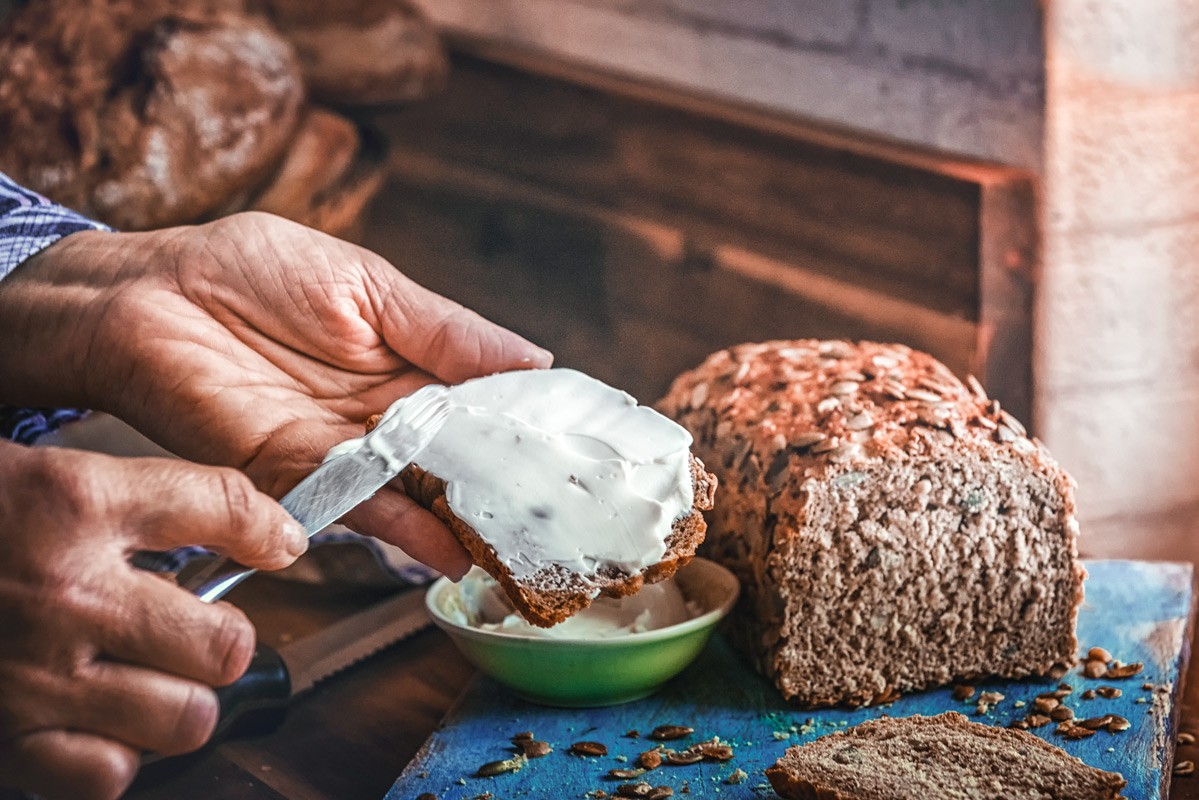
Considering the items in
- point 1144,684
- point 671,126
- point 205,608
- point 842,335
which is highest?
point 671,126

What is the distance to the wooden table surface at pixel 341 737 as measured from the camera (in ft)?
4.38

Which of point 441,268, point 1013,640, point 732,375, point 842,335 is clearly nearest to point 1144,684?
point 1013,640

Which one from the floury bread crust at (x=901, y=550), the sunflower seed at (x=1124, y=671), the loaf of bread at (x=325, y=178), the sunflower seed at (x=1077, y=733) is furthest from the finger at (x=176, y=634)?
the loaf of bread at (x=325, y=178)

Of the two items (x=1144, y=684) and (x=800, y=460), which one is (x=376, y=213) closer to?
(x=800, y=460)

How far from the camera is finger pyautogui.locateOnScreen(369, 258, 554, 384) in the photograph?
1.45 m

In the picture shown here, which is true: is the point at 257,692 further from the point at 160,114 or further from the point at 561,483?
the point at 160,114

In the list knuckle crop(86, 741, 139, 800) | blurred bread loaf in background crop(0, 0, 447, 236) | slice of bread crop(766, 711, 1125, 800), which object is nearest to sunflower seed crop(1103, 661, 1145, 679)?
slice of bread crop(766, 711, 1125, 800)

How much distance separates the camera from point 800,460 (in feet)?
4.75

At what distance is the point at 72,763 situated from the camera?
0.92 m

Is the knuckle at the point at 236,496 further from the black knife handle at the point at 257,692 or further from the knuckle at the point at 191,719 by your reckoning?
the black knife handle at the point at 257,692

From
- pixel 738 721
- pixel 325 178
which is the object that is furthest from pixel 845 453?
pixel 325 178

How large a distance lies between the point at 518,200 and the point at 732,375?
98 cm

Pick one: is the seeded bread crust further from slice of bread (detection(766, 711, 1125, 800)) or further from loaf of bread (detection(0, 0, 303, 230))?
loaf of bread (detection(0, 0, 303, 230))

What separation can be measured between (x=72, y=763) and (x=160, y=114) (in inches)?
54.9
